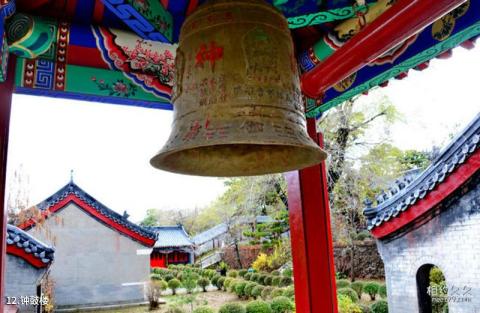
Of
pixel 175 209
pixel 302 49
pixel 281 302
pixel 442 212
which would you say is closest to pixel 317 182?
pixel 302 49

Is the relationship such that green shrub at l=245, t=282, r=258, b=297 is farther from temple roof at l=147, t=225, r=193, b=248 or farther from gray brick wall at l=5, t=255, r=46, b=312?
temple roof at l=147, t=225, r=193, b=248

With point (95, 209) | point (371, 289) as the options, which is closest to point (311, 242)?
point (371, 289)

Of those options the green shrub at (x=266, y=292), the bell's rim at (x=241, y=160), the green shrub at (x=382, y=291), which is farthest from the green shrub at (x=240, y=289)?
the bell's rim at (x=241, y=160)

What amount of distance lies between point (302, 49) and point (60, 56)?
1.18 m

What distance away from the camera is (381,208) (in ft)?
17.6

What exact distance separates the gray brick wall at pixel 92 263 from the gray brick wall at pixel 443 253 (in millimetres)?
8260

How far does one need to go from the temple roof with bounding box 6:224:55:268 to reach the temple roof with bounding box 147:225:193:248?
1609cm

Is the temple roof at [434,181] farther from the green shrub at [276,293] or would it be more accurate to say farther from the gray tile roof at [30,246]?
the green shrub at [276,293]

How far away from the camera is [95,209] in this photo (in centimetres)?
1175

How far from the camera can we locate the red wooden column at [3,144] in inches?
65.3

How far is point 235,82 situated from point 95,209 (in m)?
11.5

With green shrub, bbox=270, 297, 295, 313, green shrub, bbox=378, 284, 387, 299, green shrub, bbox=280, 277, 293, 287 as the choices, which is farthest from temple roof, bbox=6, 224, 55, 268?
green shrub, bbox=280, 277, 293, 287

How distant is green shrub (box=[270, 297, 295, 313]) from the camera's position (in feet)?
27.4

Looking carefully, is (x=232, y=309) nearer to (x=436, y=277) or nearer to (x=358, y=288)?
(x=358, y=288)
